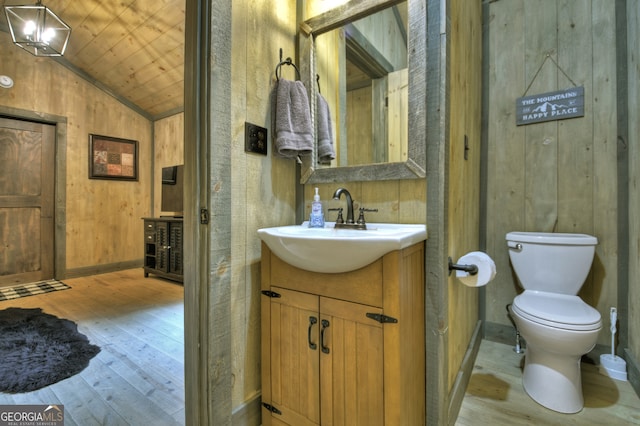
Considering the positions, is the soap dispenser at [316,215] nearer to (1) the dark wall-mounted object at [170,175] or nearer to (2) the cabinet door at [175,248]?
(2) the cabinet door at [175,248]

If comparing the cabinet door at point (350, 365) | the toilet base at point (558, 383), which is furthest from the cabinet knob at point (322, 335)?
the toilet base at point (558, 383)

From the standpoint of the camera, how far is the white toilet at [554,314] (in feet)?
4.30

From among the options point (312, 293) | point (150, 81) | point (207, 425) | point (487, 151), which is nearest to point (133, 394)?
point (207, 425)

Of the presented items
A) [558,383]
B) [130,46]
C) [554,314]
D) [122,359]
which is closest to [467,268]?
[554,314]

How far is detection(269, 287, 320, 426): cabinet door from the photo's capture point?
3.58 ft

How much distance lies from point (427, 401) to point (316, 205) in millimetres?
944

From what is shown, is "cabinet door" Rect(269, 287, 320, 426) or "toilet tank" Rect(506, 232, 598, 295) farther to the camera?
"toilet tank" Rect(506, 232, 598, 295)

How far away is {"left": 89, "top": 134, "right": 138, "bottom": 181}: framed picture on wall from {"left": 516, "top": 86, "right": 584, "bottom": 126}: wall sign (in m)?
4.91

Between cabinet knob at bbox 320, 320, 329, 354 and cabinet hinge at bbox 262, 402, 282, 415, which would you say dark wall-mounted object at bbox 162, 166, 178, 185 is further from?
cabinet knob at bbox 320, 320, 329, 354

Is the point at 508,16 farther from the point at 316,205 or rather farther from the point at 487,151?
the point at 316,205

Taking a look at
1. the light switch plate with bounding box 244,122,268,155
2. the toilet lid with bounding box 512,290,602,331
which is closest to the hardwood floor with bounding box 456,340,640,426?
the toilet lid with bounding box 512,290,602,331

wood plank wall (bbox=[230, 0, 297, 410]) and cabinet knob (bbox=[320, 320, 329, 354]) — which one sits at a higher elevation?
wood plank wall (bbox=[230, 0, 297, 410])

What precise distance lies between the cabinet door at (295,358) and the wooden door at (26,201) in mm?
4071

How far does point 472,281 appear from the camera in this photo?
1.26 metres
